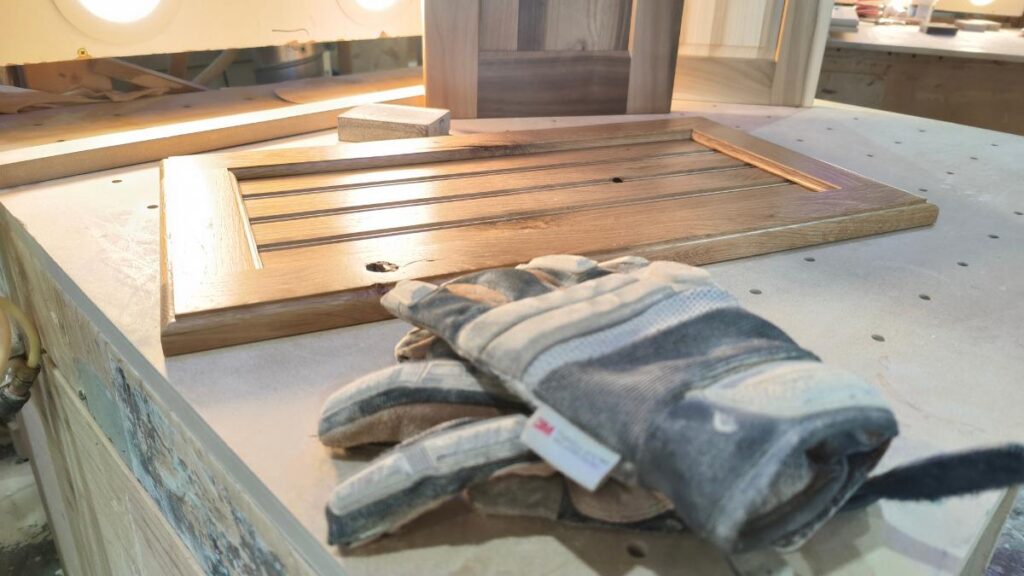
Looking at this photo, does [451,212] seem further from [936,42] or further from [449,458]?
[936,42]

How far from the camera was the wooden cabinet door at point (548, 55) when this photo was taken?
1.43 metres

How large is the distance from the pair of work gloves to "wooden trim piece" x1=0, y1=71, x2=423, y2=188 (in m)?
0.85

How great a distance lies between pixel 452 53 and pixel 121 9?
1.97 ft

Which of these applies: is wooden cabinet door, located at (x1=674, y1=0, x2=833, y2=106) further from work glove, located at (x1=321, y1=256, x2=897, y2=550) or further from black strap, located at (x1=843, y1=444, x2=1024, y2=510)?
black strap, located at (x1=843, y1=444, x2=1024, y2=510)

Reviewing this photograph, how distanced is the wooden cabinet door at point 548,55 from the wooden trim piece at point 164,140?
17 cm

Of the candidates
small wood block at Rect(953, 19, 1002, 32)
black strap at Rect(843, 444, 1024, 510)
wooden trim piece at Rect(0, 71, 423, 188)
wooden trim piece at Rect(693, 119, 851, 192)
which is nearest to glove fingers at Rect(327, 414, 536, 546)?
black strap at Rect(843, 444, 1024, 510)

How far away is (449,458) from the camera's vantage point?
0.47 meters

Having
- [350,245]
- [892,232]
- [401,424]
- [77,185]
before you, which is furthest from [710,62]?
[401,424]

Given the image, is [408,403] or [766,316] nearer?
[408,403]

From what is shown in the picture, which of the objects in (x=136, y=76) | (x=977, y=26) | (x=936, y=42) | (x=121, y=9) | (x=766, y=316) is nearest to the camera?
(x=766, y=316)

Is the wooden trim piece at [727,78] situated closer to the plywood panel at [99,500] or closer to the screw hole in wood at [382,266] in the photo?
the screw hole in wood at [382,266]

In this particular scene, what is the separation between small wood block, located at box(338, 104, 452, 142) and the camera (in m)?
1.26

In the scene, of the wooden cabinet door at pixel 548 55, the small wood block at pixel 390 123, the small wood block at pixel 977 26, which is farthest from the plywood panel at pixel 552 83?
the small wood block at pixel 977 26

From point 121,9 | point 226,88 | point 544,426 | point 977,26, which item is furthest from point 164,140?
point 977,26
